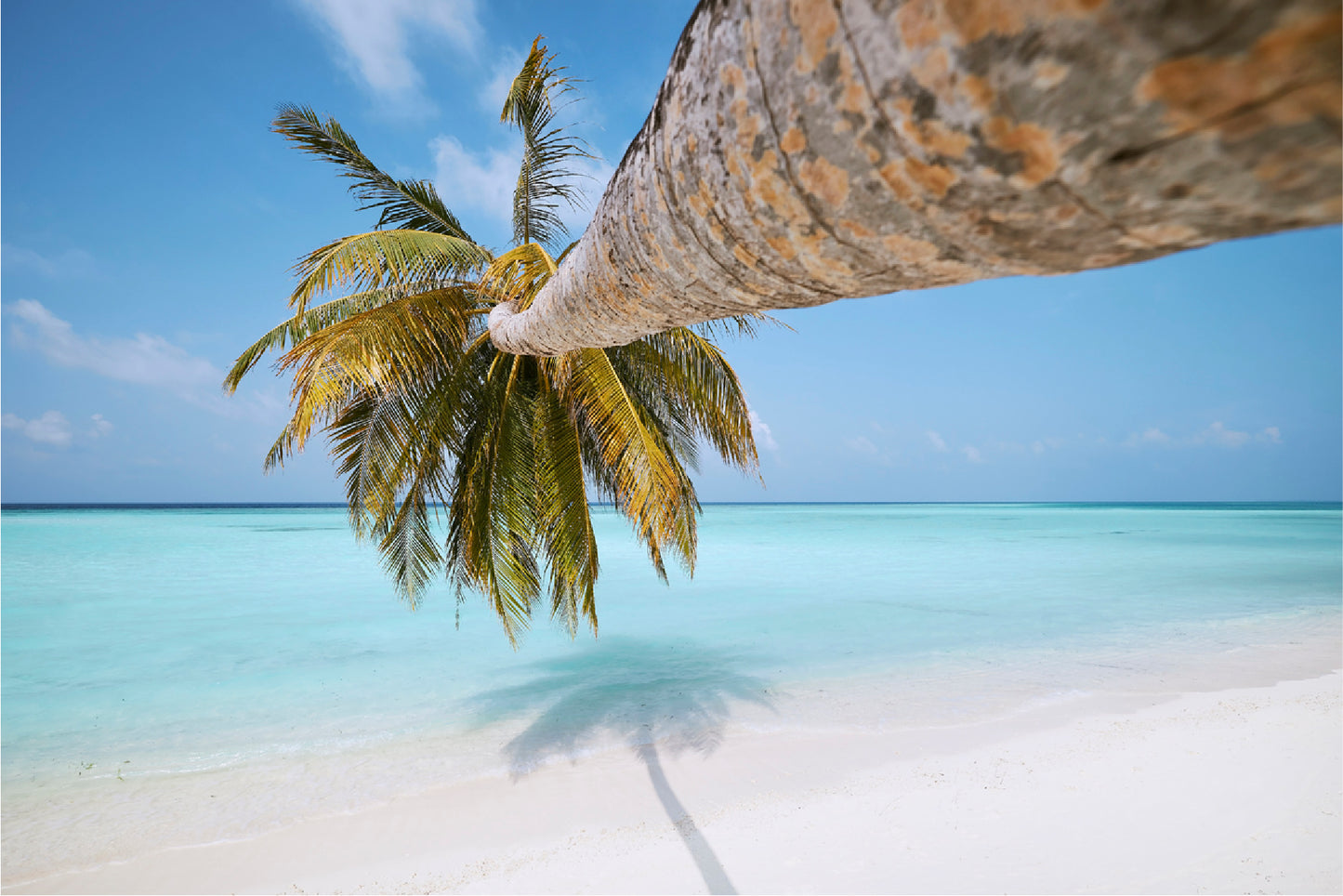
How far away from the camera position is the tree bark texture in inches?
11.9

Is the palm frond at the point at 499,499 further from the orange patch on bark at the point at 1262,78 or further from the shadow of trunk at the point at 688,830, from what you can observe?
the orange patch on bark at the point at 1262,78

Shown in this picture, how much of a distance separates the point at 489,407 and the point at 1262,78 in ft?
17.0

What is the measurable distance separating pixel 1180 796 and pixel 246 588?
16.7m

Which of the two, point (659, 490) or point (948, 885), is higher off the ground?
point (659, 490)

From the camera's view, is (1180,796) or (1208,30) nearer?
(1208,30)

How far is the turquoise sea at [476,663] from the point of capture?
517 centimetres

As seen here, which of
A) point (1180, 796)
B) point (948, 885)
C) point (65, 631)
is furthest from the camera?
point (65, 631)

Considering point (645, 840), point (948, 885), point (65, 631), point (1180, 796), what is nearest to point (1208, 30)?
point (948, 885)

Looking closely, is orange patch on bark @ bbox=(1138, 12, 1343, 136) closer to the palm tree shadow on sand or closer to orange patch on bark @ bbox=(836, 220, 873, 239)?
orange patch on bark @ bbox=(836, 220, 873, 239)

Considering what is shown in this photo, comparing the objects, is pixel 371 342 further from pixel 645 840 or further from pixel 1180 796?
pixel 1180 796

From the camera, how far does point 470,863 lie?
3795 millimetres

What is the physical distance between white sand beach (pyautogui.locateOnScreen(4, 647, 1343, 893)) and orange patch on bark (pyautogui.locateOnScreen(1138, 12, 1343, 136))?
416 cm

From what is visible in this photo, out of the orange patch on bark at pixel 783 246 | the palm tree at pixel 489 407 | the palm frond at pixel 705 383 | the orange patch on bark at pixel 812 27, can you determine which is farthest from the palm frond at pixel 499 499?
the orange patch on bark at pixel 812 27

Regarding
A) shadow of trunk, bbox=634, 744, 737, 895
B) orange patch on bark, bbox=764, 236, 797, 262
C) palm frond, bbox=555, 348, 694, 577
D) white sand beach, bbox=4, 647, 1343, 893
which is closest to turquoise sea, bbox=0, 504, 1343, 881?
white sand beach, bbox=4, 647, 1343, 893
